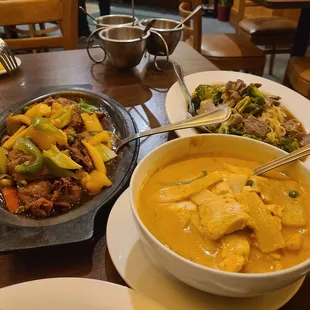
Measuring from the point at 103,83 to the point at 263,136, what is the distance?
2.64 feet

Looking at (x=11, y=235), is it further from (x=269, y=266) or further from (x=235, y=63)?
(x=235, y=63)

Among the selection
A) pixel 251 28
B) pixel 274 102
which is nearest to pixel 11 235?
pixel 274 102

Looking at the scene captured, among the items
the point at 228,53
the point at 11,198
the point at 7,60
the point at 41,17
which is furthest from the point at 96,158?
the point at 228,53

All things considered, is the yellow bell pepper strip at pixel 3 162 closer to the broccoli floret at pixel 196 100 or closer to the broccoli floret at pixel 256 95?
the broccoli floret at pixel 196 100

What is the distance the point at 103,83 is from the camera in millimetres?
1716

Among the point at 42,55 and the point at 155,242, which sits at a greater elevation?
the point at 155,242

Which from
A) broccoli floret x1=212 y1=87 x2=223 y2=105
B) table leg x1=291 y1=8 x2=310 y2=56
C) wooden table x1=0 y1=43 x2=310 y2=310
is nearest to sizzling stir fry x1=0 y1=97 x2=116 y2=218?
wooden table x1=0 y1=43 x2=310 y2=310

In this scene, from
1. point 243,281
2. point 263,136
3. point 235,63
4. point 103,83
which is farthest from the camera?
point 235,63

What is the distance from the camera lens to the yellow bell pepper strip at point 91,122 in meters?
1.30

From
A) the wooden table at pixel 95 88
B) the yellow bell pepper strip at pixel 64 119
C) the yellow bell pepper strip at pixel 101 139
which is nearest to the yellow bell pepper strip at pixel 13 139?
the yellow bell pepper strip at pixel 64 119

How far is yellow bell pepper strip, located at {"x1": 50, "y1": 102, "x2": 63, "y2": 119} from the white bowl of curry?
60 centimetres

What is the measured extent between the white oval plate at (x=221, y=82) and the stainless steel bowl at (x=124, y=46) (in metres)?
0.30

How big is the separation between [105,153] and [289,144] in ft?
2.15

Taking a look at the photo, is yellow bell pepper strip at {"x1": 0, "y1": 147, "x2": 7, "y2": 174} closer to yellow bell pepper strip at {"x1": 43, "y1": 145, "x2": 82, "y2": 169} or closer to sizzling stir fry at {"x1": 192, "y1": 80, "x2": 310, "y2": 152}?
yellow bell pepper strip at {"x1": 43, "y1": 145, "x2": 82, "y2": 169}
